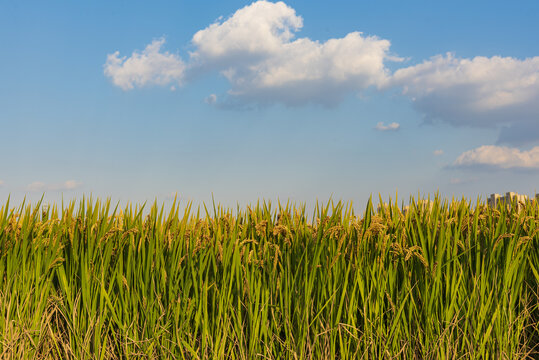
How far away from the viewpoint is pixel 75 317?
407cm

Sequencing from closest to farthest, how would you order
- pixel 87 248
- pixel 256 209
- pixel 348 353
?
1. pixel 348 353
2. pixel 87 248
3. pixel 256 209

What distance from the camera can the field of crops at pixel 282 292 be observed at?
12.7ft

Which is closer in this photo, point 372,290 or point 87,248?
point 372,290

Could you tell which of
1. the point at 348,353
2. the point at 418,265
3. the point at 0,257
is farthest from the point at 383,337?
the point at 0,257

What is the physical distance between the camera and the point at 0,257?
440cm

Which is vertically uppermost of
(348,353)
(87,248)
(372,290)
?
(87,248)

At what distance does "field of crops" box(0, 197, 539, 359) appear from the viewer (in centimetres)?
387

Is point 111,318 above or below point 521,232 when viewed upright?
below

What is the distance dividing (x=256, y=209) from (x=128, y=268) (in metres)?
1.39

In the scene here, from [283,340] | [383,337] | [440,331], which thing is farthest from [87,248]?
[440,331]

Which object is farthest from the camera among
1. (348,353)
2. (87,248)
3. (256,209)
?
(256,209)

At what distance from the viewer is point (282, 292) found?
155 inches

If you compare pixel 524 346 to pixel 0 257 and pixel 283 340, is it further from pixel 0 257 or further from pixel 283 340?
pixel 0 257

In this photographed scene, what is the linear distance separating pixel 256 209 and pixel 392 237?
1.40 m
